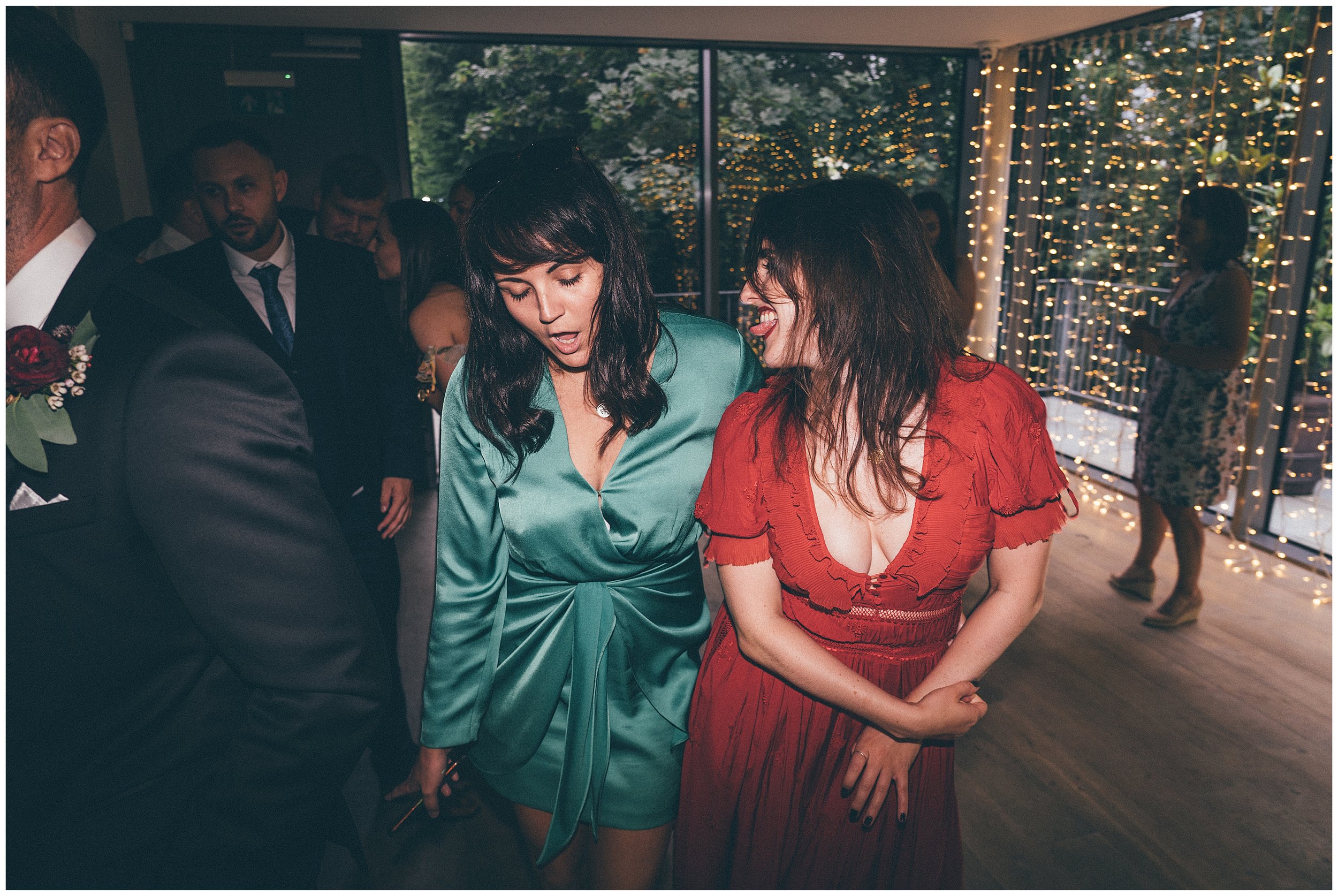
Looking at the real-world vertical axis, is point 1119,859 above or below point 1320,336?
below

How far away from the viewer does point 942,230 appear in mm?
3689

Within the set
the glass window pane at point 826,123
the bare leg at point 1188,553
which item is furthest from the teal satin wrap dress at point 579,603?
the glass window pane at point 826,123

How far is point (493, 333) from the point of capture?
141cm

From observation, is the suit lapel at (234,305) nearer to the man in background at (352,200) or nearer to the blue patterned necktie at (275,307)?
the blue patterned necktie at (275,307)

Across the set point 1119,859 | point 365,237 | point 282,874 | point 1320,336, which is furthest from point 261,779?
point 1320,336

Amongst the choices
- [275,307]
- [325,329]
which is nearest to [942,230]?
[325,329]

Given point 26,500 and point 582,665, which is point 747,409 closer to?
point 582,665

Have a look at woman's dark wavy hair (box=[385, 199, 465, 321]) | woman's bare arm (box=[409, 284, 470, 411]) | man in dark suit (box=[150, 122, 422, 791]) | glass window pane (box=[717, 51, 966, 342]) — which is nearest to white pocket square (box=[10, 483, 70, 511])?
man in dark suit (box=[150, 122, 422, 791])

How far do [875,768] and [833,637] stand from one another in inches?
8.1

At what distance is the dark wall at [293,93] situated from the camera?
4863 mm

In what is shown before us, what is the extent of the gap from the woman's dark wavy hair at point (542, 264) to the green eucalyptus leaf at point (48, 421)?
60 cm

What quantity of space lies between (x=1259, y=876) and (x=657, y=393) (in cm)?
214

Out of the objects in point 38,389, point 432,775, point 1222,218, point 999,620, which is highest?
point 1222,218

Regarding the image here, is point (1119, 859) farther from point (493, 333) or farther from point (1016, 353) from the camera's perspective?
point (1016, 353)
